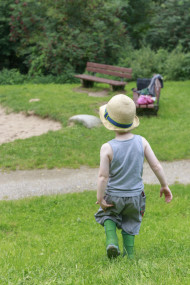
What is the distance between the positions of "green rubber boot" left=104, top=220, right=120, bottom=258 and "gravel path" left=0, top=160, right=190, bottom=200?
3.48 meters

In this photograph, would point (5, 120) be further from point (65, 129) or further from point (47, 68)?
point (47, 68)

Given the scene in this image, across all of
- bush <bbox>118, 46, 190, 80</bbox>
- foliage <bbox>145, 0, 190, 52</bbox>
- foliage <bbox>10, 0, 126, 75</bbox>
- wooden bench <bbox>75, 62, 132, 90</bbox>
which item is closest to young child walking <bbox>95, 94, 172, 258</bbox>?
wooden bench <bbox>75, 62, 132, 90</bbox>

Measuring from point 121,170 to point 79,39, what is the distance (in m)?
16.7

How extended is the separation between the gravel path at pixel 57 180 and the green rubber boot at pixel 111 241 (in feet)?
11.4

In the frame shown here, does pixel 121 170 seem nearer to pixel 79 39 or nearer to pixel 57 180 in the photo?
pixel 57 180

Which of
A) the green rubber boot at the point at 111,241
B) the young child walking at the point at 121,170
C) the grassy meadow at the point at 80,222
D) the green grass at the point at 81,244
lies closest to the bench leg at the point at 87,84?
the grassy meadow at the point at 80,222

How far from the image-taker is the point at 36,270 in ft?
10.5

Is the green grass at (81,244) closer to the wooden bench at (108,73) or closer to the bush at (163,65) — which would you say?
the wooden bench at (108,73)

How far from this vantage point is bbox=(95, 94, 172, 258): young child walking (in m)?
3.40

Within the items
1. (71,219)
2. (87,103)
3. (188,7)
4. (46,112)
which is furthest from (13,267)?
(188,7)

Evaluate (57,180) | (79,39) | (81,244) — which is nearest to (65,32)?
(79,39)

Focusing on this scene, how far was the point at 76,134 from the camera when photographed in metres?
10.0

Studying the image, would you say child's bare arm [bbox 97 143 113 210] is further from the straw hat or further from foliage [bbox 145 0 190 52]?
foliage [bbox 145 0 190 52]

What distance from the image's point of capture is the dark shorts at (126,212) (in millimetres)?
3492
